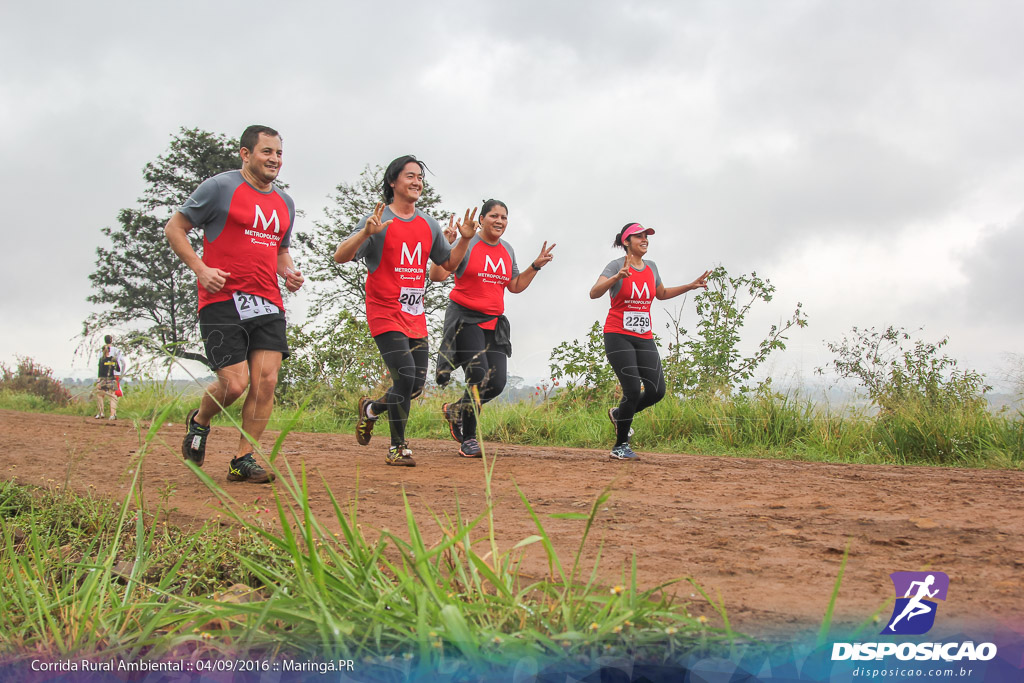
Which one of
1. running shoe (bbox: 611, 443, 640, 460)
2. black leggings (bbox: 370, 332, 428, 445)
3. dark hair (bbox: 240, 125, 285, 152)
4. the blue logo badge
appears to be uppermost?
dark hair (bbox: 240, 125, 285, 152)

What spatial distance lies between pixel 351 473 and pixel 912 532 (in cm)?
334

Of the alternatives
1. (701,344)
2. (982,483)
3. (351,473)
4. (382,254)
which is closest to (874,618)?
(982,483)

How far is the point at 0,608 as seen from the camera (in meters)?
2.33

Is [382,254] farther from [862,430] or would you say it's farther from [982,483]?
[862,430]

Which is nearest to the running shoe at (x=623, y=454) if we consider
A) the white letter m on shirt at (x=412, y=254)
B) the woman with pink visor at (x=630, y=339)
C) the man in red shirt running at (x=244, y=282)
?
the woman with pink visor at (x=630, y=339)

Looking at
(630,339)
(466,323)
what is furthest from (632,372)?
(466,323)

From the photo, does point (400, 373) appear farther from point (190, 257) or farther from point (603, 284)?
point (603, 284)

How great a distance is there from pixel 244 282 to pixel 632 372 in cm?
330

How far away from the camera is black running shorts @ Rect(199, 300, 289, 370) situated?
432cm

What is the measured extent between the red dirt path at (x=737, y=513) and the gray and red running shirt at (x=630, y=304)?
3.60ft

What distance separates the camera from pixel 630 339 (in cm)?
650

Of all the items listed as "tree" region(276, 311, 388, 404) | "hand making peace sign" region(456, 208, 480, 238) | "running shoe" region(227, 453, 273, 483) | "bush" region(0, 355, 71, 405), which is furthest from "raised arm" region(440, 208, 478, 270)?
"bush" region(0, 355, 71, 405)

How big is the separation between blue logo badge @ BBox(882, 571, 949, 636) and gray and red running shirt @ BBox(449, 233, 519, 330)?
13.7 ft

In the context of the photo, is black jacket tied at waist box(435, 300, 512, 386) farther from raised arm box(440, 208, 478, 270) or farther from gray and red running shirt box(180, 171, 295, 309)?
gray and red running shirt box(180, 171, 295, 309)
